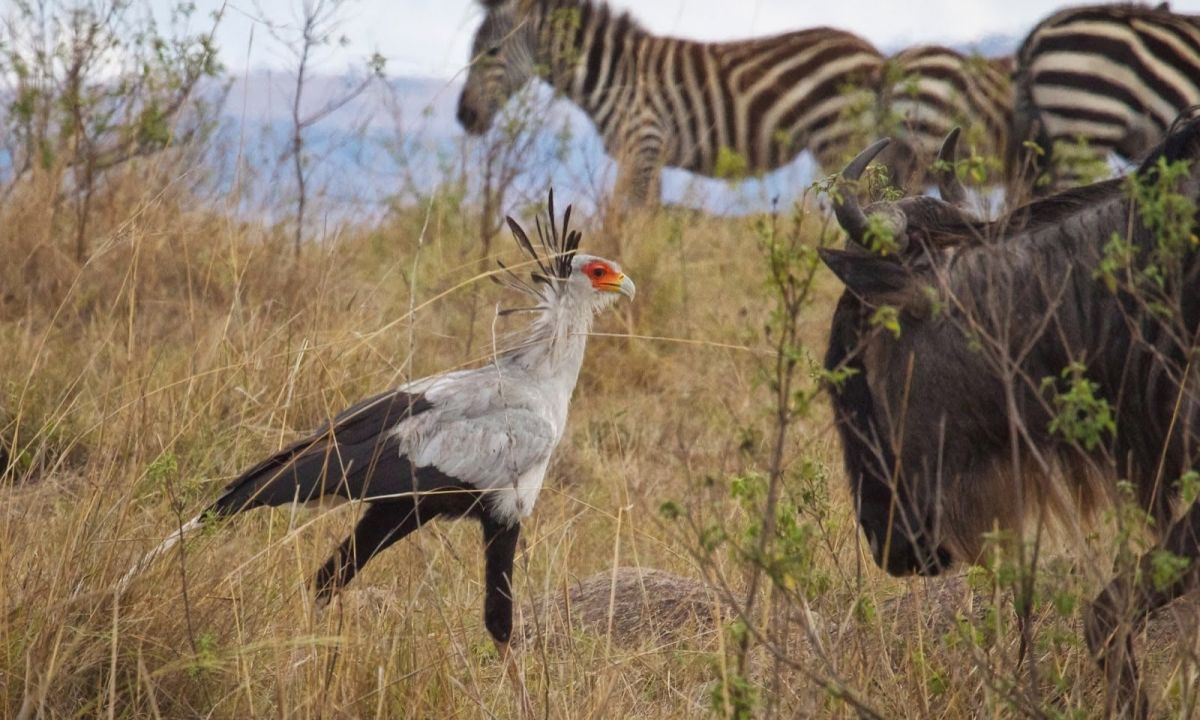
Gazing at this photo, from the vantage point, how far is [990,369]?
134 inches

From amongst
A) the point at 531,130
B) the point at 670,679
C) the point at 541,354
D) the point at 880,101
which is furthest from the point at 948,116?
the point at 670,679

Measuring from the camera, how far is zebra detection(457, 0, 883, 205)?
1072cm

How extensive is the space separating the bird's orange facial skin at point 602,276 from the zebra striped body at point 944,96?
14.6 feet

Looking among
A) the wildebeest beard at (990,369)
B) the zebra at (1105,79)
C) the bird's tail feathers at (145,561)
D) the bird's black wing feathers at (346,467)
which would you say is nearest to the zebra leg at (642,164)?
the zebra at (1105,79)

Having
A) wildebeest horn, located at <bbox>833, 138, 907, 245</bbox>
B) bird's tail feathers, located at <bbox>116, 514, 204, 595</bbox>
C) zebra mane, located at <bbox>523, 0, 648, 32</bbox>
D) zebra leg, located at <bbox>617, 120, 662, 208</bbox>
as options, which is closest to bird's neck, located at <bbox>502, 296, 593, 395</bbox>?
wildebeest horn, located at <bbox>833, 138, 907, 245</bbox>

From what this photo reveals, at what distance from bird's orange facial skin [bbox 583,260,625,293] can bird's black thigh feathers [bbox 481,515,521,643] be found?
2.39 feet

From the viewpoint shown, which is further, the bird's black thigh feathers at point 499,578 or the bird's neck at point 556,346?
the bird's neck at point 556,346

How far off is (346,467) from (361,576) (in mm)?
580

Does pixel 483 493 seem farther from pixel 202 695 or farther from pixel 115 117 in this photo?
pixel 115 117

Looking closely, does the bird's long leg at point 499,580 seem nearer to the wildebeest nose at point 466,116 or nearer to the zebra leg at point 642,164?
the zebra leg at point 642,164

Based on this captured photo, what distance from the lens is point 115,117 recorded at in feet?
26.9

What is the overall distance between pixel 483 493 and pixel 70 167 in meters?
4.53

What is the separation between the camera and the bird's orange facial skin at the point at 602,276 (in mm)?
4469

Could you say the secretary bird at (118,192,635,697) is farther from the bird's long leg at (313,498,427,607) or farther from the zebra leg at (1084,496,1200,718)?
the zebra leg at (1084,496,1200,718)
